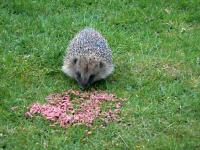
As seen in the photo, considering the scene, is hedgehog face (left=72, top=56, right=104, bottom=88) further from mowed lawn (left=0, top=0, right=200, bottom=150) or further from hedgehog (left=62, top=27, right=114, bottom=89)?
mowed lawn (left=0, top=0, right=200, bottom=150)

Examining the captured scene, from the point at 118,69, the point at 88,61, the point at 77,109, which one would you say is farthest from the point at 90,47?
the point at 77,109

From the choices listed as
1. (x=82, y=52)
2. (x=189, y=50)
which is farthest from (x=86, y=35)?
(x=189, y=50)

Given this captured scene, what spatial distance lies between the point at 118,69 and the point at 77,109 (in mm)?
1342

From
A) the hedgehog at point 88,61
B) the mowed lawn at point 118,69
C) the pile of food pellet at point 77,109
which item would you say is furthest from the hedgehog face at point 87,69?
the pile of food pellet at point 77,109

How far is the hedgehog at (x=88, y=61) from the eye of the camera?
24.2 feet

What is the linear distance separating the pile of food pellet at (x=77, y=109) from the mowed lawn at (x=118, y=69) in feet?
0.35

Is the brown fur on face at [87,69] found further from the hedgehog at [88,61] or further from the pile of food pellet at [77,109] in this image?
the pile of food pellet at [77,109]

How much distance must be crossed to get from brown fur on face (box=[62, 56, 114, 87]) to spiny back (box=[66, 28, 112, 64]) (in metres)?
0.08

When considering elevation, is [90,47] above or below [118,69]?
above

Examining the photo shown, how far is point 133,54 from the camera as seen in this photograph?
8.26m

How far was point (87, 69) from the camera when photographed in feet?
24.3

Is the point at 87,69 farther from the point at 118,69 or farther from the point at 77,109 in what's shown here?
the point at 77,109

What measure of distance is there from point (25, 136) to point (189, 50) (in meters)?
3.26

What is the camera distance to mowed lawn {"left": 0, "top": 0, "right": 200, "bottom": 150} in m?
6.25
